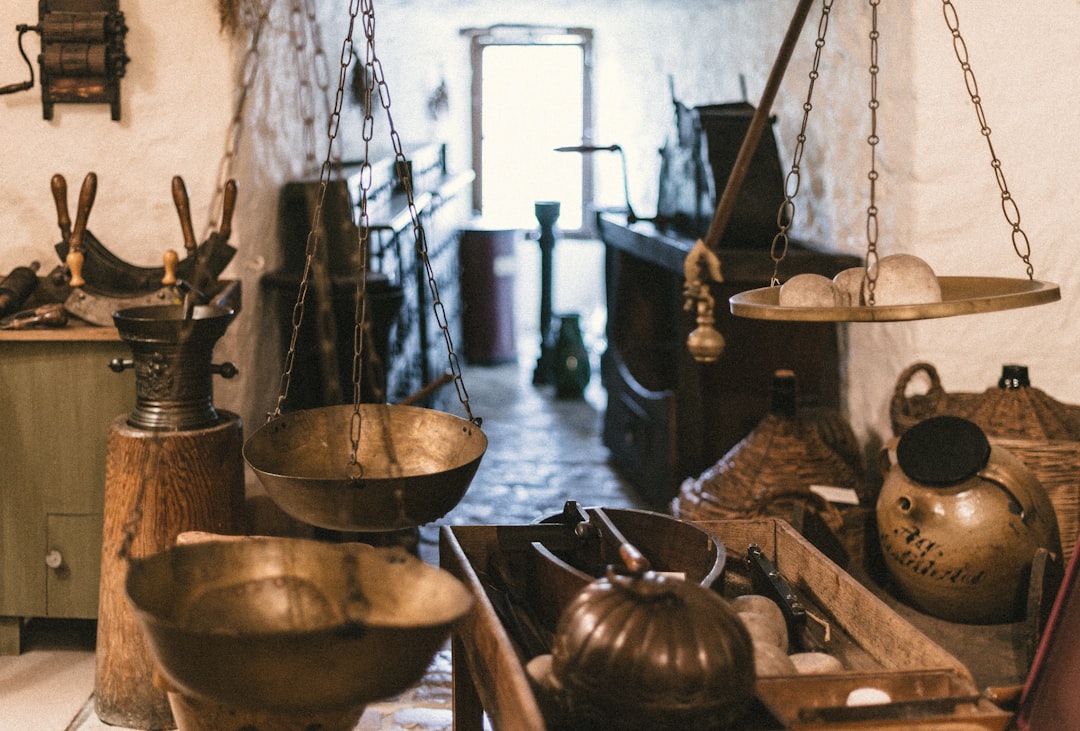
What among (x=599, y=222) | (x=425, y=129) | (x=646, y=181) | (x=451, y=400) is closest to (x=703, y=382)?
(x=599, y=222)

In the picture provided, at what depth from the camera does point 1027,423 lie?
3777mm

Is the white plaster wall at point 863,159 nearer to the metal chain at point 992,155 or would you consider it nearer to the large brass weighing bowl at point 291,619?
the metal chain at point 992,155

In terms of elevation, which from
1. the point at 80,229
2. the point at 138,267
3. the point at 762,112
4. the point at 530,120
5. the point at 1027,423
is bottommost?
the point at 1027,423

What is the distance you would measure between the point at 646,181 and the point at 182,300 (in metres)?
5.58

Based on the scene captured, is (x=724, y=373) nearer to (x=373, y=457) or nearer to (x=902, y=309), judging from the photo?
(x=373, y=457)

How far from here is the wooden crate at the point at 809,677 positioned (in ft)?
6.30

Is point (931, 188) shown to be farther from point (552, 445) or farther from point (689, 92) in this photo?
point (689, 92)

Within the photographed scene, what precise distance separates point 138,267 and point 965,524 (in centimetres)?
289

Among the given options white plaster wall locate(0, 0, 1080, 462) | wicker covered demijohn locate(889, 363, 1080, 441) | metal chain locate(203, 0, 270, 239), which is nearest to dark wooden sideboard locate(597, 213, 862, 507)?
white plaster wall locate(0, 0, 1080, 462)

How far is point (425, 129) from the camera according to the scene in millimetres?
9227

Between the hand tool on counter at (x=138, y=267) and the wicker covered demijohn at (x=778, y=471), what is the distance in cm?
184

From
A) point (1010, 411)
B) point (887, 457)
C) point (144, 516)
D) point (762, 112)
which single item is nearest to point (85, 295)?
point (144, 516)

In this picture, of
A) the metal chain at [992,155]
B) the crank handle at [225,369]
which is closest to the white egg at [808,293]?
the metal chain at [992,155]

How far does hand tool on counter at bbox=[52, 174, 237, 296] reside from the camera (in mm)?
3959
